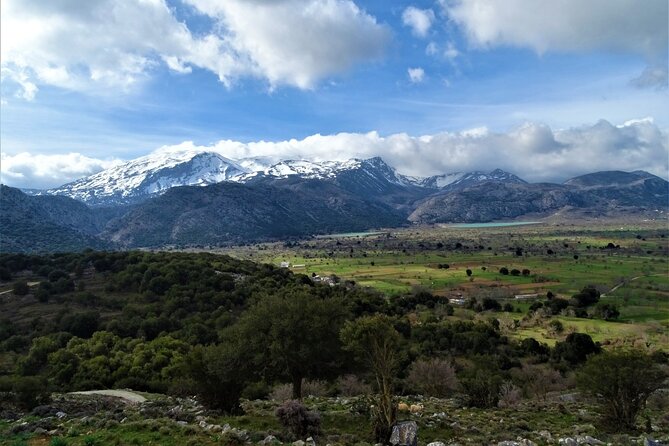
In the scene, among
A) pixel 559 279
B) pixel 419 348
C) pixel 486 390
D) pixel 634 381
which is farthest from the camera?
pixel 559 279

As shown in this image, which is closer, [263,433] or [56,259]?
[263,433]

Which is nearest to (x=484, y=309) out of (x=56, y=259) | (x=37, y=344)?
(x=37, y=344)

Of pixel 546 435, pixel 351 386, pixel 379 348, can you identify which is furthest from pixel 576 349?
pixel 379 348

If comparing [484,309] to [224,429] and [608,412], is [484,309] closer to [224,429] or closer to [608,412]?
[608,412]

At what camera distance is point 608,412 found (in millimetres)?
27188

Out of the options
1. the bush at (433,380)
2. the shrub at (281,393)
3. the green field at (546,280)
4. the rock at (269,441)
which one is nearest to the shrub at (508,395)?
the bush at (433,380)

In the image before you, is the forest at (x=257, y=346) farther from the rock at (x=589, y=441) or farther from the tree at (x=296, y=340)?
the rock at (x=589, y=441)

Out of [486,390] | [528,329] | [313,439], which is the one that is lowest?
[528,329]

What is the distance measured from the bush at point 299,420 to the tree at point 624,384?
1737 centimetres

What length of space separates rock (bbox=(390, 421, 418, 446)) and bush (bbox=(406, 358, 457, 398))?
24073 mm

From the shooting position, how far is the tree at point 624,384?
26.2 meters

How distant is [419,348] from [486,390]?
28601 mm

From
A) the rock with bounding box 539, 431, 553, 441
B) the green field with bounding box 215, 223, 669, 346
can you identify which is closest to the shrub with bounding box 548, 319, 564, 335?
the green field with bounding box 215, 223, 669, 346

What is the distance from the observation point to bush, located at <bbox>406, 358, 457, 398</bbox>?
147 ft
